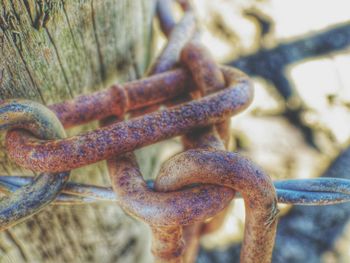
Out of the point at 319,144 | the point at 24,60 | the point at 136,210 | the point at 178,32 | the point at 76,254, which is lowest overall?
the point at 319,144

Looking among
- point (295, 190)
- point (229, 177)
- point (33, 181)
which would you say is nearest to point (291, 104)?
point (295, 190)

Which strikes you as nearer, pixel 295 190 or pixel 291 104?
pixel 295 190

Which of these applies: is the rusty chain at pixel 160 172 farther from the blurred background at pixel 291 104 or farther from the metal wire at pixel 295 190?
the blurred background at pixel 291 104

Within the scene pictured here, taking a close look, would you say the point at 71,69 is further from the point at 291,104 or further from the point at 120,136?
the point at 291,104

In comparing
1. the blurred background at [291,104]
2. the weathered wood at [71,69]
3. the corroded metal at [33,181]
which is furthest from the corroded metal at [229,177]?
the blurred background at [291,104]

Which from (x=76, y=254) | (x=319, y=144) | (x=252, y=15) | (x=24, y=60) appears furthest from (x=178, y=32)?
(x=252, y=15)

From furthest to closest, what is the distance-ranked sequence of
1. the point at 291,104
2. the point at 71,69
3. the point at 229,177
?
the point at 291,104 < the point at 71,69 < the point at 229,177

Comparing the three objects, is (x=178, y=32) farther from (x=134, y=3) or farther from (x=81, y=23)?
(x=81, y=23)
